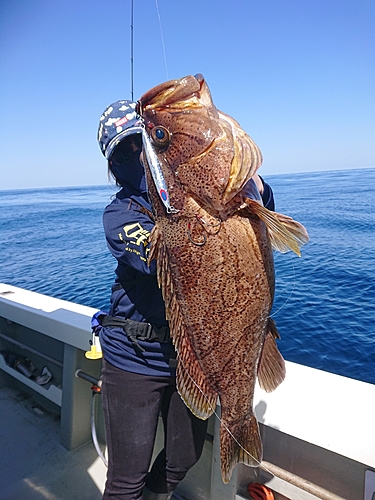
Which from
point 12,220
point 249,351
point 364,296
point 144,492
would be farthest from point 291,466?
point 12,220

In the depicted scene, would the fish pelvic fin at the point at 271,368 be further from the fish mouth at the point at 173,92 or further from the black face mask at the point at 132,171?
the fish mouth at the point at 173,92

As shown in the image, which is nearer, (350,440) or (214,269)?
(214,269)

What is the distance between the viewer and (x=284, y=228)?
142cm

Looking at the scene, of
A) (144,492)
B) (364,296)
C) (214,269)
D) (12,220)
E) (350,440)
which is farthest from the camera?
(12,220)

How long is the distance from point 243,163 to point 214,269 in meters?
0.49

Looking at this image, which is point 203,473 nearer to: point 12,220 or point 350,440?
point 350,440

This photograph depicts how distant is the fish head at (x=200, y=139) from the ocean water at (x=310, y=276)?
671 mm

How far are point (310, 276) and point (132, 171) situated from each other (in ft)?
35.1

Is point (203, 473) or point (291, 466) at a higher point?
point (291, 466)

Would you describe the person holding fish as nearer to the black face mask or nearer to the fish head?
the black face mask

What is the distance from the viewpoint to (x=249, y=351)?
5.69ft

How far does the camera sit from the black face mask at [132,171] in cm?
202

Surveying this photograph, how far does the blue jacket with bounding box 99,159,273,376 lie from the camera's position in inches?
72.0

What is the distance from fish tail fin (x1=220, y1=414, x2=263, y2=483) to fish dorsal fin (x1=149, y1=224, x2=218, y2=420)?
18cm
